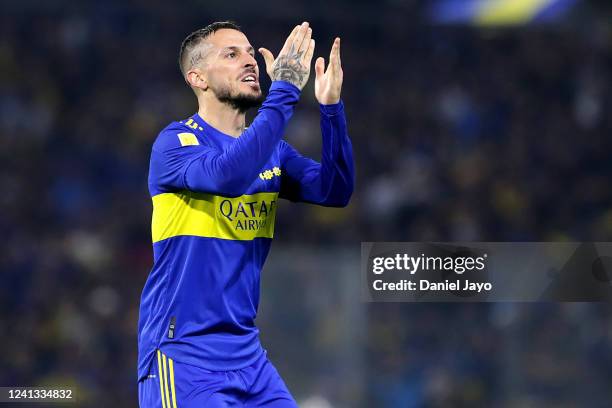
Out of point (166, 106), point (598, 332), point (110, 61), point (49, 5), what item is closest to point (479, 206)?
point (598, 332)

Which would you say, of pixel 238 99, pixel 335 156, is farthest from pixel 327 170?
pixel 238 99

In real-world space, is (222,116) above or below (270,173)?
above

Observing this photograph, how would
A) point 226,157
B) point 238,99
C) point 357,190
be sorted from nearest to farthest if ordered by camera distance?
point 226,157 < point 238,99 < point 357,190

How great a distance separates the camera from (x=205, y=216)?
3.99 meters

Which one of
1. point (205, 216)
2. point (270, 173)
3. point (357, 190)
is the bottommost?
point (205, 216)

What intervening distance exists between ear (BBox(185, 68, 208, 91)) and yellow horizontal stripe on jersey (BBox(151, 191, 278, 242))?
0.56 meters

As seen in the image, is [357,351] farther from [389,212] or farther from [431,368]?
[389,212]

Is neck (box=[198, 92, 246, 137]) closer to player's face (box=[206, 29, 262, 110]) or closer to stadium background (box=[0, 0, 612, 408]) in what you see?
player's face (box=[206, 29, 262, 110])

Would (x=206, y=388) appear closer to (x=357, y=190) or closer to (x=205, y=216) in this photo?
(x=205, y=216)

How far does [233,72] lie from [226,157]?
2.12ft

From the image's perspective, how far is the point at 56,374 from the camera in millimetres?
8922

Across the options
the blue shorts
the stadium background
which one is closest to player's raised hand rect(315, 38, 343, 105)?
the blue shorts

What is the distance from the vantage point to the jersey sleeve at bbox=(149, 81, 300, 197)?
375cm

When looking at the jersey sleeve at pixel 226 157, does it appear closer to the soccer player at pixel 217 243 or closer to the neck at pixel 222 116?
the soccer player at pixel 217 243
